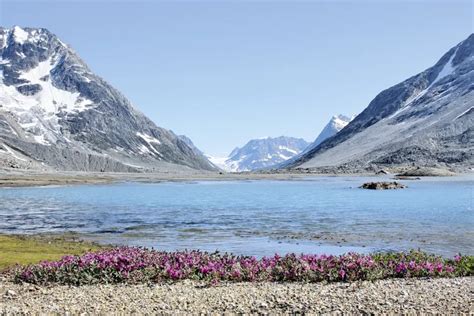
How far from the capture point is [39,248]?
35500 millimetres

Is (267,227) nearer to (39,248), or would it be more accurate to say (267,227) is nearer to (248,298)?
(39,248)

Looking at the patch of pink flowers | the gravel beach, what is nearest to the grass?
the patch of pink flowers

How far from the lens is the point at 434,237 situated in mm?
42562

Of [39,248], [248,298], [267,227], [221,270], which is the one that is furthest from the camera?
[267,227]

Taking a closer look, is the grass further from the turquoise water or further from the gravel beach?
the gravel beach

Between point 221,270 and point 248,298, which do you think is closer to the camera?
point 248,298

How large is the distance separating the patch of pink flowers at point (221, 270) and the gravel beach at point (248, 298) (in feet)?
2.66

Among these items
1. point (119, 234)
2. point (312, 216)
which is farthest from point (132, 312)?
point (312, 216)

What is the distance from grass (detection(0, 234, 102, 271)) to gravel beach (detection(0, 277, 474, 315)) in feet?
24.2

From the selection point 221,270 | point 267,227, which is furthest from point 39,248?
point 267,227

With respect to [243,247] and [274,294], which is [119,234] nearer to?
[243,247]

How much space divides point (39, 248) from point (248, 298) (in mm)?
21242

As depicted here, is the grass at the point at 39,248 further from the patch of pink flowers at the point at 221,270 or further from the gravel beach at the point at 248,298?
the gravel beach at the point at 248,298

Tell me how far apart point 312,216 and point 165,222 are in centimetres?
1716
